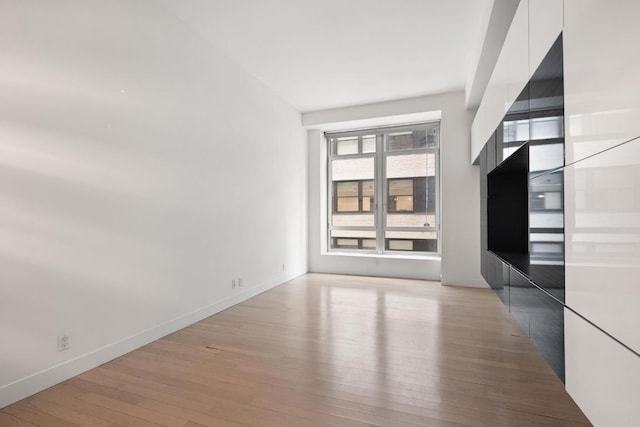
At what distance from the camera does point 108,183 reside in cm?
266

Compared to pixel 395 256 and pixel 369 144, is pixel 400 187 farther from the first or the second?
pixel 395 256

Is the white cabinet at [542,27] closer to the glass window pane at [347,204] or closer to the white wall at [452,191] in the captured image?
the white wall at [452,191]

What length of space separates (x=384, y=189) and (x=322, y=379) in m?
4.59

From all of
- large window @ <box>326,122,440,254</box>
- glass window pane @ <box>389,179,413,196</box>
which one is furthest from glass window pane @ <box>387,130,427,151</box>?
glass window pane @ <box>389,179,413,196</box>

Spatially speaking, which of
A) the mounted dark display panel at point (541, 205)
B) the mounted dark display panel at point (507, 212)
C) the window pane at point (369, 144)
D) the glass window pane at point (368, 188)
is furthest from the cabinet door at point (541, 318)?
the window pane at point (369, 144)

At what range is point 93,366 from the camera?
2523mm

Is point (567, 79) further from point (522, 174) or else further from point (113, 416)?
point (113, 416)

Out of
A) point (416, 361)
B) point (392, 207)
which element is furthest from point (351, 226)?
point (416, 361)

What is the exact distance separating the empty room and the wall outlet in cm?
1

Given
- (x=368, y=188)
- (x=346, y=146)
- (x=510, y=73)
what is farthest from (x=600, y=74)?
(x=346, y=146)

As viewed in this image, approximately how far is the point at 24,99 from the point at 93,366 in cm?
200

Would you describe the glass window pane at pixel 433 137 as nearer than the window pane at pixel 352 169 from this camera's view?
Yes

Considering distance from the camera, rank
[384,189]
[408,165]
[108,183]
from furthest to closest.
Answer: [384,189], [408,165], [108,183]

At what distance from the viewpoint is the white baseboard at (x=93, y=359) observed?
2088 millimetres
